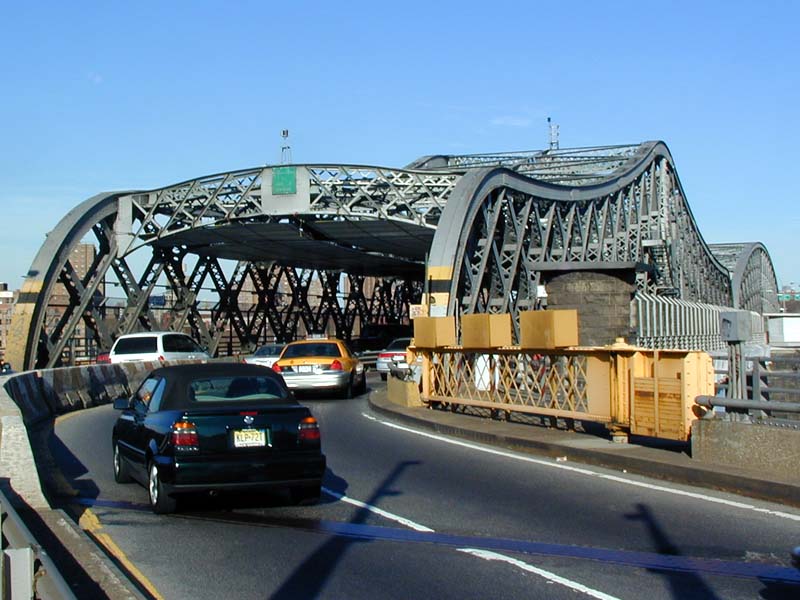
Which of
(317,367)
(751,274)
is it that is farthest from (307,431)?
(751,274)

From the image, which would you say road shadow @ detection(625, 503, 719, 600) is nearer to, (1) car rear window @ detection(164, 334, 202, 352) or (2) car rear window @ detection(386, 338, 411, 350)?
(1) car rear window @ detection(164, 334, 202, 352)

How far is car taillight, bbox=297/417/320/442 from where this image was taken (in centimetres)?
1034

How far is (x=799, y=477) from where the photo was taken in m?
10.8

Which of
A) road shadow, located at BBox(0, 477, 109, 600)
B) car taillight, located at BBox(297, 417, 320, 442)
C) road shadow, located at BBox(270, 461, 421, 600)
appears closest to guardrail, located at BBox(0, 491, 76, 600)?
road shadow, located at BBox(0, 477, 109, 600)

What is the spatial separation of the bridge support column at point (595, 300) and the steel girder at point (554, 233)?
0.32 meters

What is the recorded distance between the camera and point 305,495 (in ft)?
35.4

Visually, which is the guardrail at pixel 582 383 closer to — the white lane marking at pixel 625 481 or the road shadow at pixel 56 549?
the white lane marking at pixel 625 481

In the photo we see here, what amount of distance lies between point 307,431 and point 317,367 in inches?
650

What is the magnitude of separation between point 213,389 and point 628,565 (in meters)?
4.98

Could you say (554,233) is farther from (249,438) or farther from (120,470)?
(249,438)

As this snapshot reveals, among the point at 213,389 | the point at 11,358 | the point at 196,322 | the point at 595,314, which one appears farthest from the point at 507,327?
the point at 196,322

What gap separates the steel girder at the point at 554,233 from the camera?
33.3 meters

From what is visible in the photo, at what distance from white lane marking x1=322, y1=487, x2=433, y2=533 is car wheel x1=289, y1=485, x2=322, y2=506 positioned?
1.25 feet

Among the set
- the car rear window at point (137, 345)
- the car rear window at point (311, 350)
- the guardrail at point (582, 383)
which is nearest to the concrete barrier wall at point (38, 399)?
the car rear window at point (137, 345)
